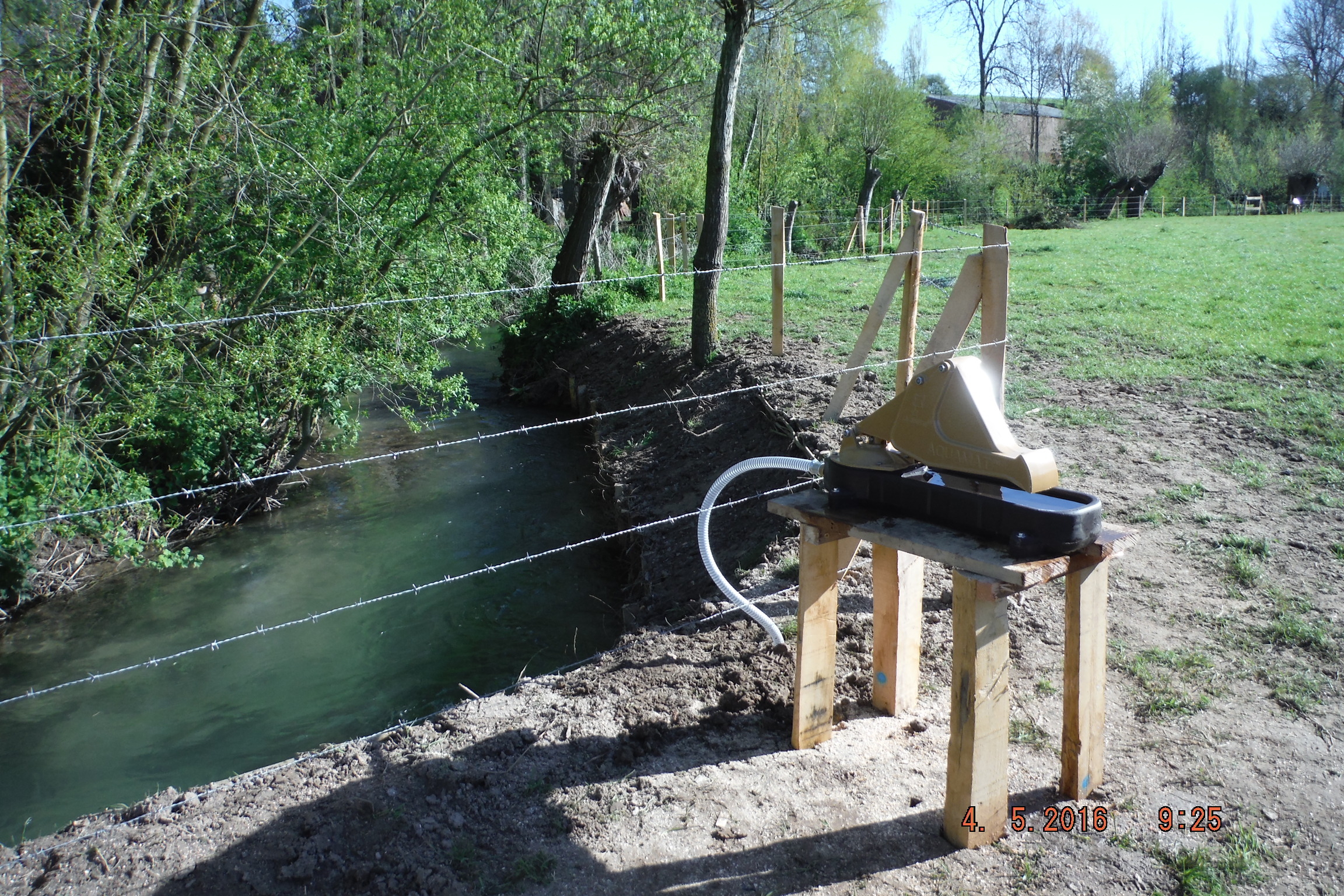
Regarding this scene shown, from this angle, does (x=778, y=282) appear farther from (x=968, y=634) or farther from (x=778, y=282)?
(x=968, y=634)

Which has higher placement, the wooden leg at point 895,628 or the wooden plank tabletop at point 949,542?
the wooden plank tabletop at point 949,542

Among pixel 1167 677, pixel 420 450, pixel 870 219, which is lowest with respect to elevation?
pixel 1167 677

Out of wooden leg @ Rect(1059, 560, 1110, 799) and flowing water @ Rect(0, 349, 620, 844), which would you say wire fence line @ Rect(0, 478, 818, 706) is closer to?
flowing water @ Rect(0, 349, 620, 844)

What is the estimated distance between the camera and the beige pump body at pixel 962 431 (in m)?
2.74

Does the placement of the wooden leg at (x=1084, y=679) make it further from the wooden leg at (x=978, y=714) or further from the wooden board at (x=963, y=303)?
the wooden board at (x=963, y=303)

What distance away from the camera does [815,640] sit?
3.42 m

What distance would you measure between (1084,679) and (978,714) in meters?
0.52

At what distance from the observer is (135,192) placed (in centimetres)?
768

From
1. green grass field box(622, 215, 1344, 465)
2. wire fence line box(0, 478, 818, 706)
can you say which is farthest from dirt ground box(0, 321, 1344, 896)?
green grass field box(622, 215, 1344, 465)

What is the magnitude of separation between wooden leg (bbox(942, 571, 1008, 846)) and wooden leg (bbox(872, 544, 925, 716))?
2.52ft

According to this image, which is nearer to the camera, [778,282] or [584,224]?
[778,282]

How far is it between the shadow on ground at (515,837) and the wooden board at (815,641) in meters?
0.16
